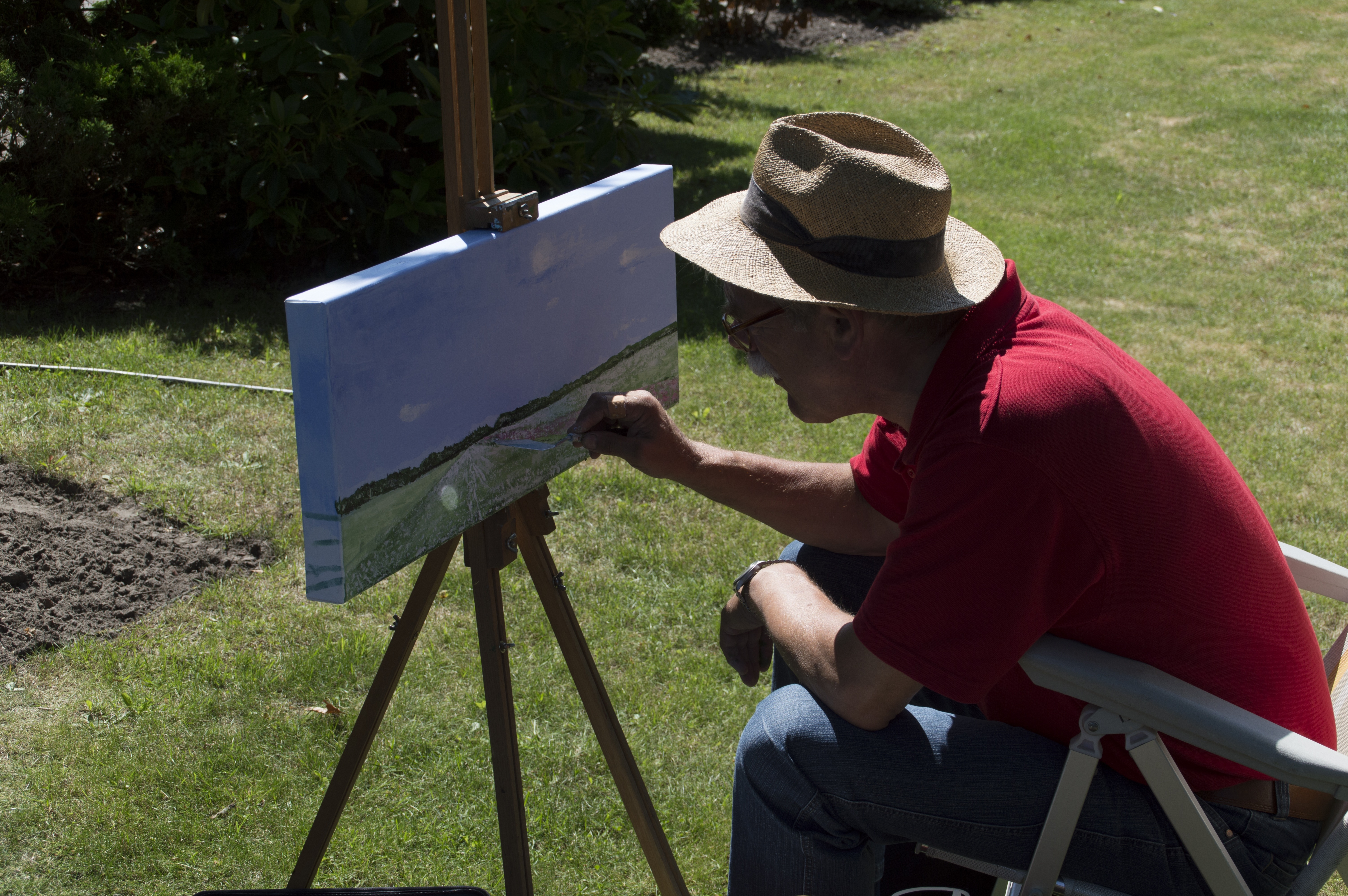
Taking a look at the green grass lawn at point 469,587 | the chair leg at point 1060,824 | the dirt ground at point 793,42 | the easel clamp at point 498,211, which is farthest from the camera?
the dirt ground at point 793,42

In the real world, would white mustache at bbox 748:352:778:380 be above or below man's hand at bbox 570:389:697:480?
above

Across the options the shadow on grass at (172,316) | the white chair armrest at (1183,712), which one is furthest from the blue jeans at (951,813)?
the shadow on grass at (172,316)

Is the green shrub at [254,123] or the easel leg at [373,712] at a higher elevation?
the green shrub at [254,123]

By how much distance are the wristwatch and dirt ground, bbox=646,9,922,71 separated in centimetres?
804

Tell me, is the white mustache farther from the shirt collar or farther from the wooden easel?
the wooden easel

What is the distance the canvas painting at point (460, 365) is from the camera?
149 centimetres

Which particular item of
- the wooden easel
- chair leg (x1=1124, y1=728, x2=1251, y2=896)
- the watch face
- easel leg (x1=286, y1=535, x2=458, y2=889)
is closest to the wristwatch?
the watch face

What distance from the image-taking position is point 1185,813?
1.45 m

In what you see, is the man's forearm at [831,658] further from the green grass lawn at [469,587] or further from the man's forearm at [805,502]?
the green grass lawn at [469,587]

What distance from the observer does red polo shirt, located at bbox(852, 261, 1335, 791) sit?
1381mm

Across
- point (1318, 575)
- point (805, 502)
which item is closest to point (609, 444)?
point (805, 502)

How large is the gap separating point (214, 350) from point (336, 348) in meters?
3.14

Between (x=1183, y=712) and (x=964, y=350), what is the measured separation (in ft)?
1.82

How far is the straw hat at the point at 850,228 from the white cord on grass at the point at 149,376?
2753 mm
